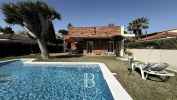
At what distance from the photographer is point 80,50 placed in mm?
37594

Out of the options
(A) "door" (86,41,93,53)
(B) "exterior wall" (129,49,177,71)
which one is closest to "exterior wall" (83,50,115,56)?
(A) "door" (86,41,93,53)

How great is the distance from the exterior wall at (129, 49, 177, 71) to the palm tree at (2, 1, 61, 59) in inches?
413

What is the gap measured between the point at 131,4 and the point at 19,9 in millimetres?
14909

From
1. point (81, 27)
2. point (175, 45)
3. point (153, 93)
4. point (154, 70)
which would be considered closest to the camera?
point (153, 93)

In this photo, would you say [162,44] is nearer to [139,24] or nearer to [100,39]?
[100,39]

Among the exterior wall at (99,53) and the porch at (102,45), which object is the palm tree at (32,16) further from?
the porch at (102,45)

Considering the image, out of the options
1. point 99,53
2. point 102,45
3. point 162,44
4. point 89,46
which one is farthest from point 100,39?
point 162,44

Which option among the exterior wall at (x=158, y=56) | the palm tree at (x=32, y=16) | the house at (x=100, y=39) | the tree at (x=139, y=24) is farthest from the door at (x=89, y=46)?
the tree at (x=139, y=24)

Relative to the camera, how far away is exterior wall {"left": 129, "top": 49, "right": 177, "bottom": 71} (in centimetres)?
1525

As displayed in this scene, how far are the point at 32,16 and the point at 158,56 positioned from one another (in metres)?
14.8

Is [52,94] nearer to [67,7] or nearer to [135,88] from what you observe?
[135,88]

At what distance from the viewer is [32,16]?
25.9 m

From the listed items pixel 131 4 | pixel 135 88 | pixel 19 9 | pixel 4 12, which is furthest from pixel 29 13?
pixel 135 88

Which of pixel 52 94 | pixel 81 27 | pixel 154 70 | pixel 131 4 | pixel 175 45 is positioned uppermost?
pixel 131 4
